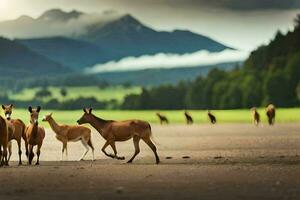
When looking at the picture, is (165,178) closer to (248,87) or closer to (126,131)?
(126,131)

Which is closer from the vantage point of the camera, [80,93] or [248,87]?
[248,87]

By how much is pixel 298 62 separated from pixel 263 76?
24.5ft

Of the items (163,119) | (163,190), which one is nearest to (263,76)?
(163,119)

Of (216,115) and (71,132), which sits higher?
(216,115)

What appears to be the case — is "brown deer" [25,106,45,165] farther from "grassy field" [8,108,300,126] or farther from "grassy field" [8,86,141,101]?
"grassy field" [8,86,141,101]

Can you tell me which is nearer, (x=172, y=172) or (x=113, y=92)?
(x=172, y=172)

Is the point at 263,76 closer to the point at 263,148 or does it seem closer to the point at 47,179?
the point at 263,148

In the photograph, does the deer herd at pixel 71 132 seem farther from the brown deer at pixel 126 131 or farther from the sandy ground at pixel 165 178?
the sandy ground at pixel 165 178

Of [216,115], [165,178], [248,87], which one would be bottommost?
[165,178]

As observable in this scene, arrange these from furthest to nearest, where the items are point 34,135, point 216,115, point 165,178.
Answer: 1. point 216,115
2. point 34,135
3. point 165,178

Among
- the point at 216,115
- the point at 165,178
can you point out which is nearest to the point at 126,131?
the point at 165,178

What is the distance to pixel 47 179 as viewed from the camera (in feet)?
65.0

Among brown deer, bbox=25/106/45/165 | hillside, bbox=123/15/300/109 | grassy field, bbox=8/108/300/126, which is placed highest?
hillside, bbox=123/15/300/109

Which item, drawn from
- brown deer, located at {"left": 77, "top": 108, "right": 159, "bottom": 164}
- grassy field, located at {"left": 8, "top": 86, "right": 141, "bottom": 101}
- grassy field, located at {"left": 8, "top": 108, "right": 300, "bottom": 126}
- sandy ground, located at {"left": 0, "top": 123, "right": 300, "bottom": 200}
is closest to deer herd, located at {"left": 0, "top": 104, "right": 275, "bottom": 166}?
brown deer, located at {"left": 77, "top": 108, "right": 159, "bottom": 164}
